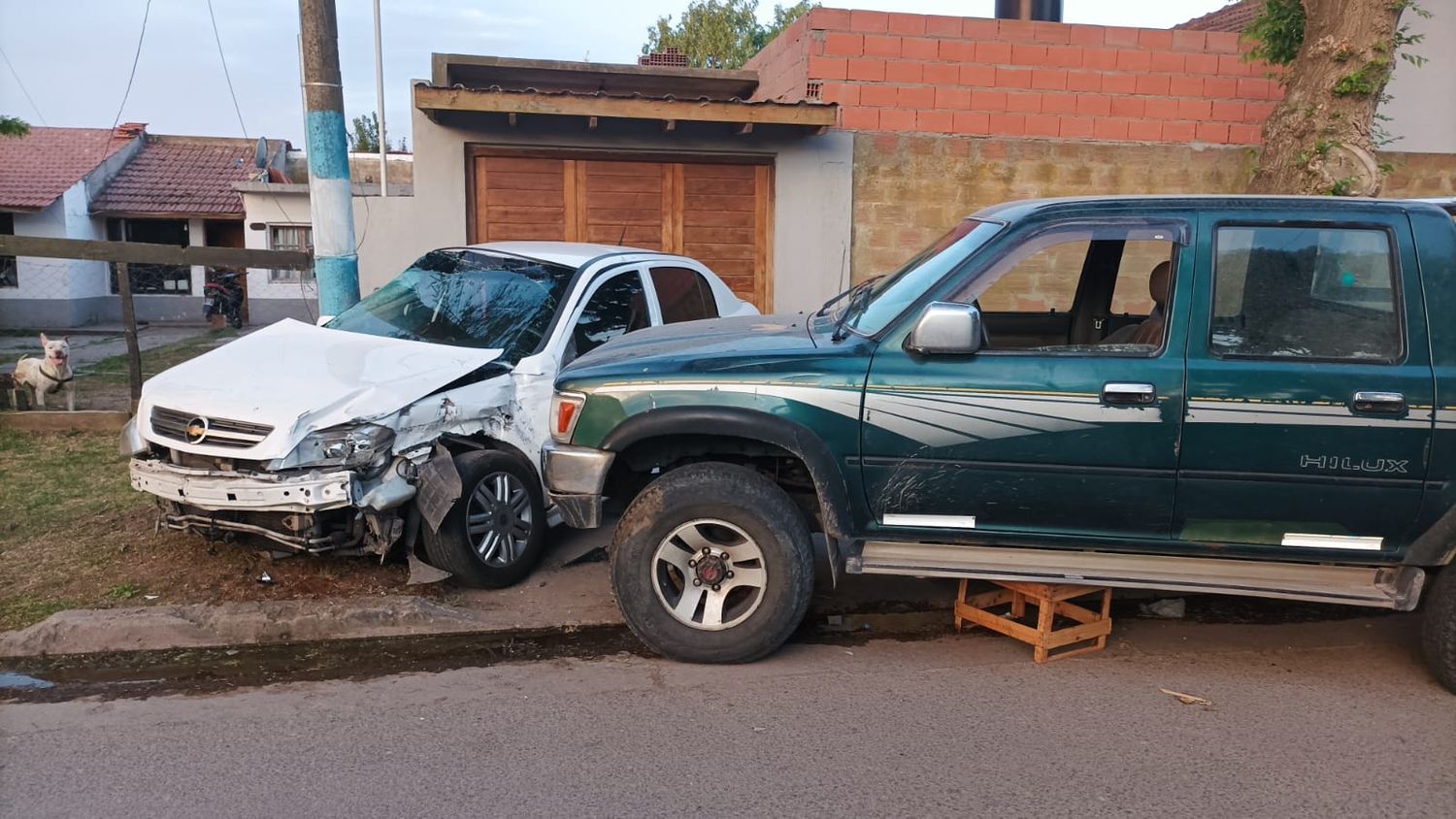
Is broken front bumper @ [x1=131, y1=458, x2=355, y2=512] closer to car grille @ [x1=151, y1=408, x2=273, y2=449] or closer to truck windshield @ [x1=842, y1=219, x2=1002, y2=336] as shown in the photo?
car grille @ [x1=151, y1=408, x2=273, y2=449]

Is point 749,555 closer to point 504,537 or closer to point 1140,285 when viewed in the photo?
point 504,537

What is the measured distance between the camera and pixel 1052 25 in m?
11.0

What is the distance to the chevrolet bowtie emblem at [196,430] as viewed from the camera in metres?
5.11

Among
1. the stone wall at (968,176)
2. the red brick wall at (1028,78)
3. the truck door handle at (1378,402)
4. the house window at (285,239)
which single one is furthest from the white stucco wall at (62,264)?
the truck door handle at (1378,402)

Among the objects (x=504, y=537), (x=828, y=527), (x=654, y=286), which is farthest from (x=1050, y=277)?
(x=504, y=537)

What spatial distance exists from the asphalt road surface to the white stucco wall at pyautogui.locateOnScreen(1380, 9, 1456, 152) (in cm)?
921

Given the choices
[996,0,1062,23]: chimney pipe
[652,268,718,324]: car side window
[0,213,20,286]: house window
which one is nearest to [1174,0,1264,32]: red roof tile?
[996,0,1062,23]: chimney pipe

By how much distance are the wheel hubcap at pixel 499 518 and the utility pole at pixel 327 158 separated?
9.90 feet

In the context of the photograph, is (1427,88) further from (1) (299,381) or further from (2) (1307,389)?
(1) (299,381)

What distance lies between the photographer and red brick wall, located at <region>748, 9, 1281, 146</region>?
10.9 metres

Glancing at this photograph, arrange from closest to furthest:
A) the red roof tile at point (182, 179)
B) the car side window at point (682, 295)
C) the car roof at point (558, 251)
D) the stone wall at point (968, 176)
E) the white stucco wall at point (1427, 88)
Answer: the car roof at point (558, 251)
the car side window at point (682, 295)
the stone wall at point (968, 176)
the white stucco wall at point (1427, 88)
the red roof tile at point (182, 179)

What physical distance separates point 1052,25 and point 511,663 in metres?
9.17

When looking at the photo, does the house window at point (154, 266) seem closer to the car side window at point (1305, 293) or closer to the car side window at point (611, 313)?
the car side window at point (611, 313)

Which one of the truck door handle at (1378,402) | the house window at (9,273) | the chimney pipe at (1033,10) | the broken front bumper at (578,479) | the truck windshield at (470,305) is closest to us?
the truck door handle at (1378,402)
